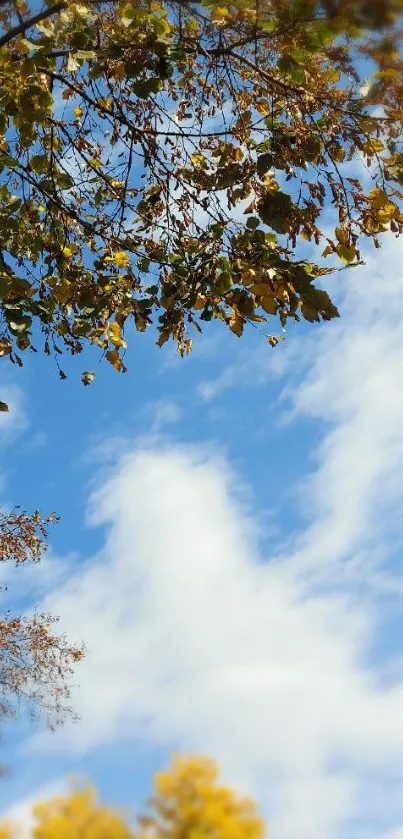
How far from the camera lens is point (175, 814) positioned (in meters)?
0.87

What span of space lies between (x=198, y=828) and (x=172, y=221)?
17.1 ft

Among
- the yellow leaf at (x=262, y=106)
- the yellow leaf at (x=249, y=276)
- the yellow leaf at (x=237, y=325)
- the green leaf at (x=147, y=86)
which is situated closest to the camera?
the green leaf at (x=147, y=86)

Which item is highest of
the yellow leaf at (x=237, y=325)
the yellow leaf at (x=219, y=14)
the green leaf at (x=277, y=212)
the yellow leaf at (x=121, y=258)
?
the yellow leaf at (x=121, y=258)

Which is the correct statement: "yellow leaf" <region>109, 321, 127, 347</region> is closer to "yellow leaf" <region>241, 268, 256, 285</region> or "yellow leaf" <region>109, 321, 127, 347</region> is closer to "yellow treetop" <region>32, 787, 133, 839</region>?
"yellow leaf" <region>241, 268, 256, 285</region>

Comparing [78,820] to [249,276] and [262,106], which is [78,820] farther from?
[262,106]

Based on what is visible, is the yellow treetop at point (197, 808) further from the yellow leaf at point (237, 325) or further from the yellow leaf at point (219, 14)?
the yellow leaf at point (237, 325)

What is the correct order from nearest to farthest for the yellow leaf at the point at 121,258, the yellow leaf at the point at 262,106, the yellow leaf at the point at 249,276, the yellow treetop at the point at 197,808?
the yellow treetop at the point at 197,808
the yellow leaf at the point at 249,276
the yellow leaf at the point at 262,106
the yellow leaf at the point at 121,258

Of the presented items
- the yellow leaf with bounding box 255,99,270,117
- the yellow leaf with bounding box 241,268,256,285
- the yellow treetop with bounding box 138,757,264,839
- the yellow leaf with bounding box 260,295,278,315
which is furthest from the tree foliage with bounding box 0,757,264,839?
the yellow leaf with bounding box 255,99,270,117

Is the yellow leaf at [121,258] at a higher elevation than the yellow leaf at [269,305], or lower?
higher

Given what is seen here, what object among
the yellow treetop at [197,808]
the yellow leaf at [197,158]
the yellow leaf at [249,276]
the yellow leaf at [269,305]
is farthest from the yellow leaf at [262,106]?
the yellow treetop at [197,808]

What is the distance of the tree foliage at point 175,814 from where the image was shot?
840 mm

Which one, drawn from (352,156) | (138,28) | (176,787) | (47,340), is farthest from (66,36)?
(176,787)

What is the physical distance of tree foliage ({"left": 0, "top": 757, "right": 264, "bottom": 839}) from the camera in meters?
0.84

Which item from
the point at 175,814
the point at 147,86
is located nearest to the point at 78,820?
the point at 175,814
